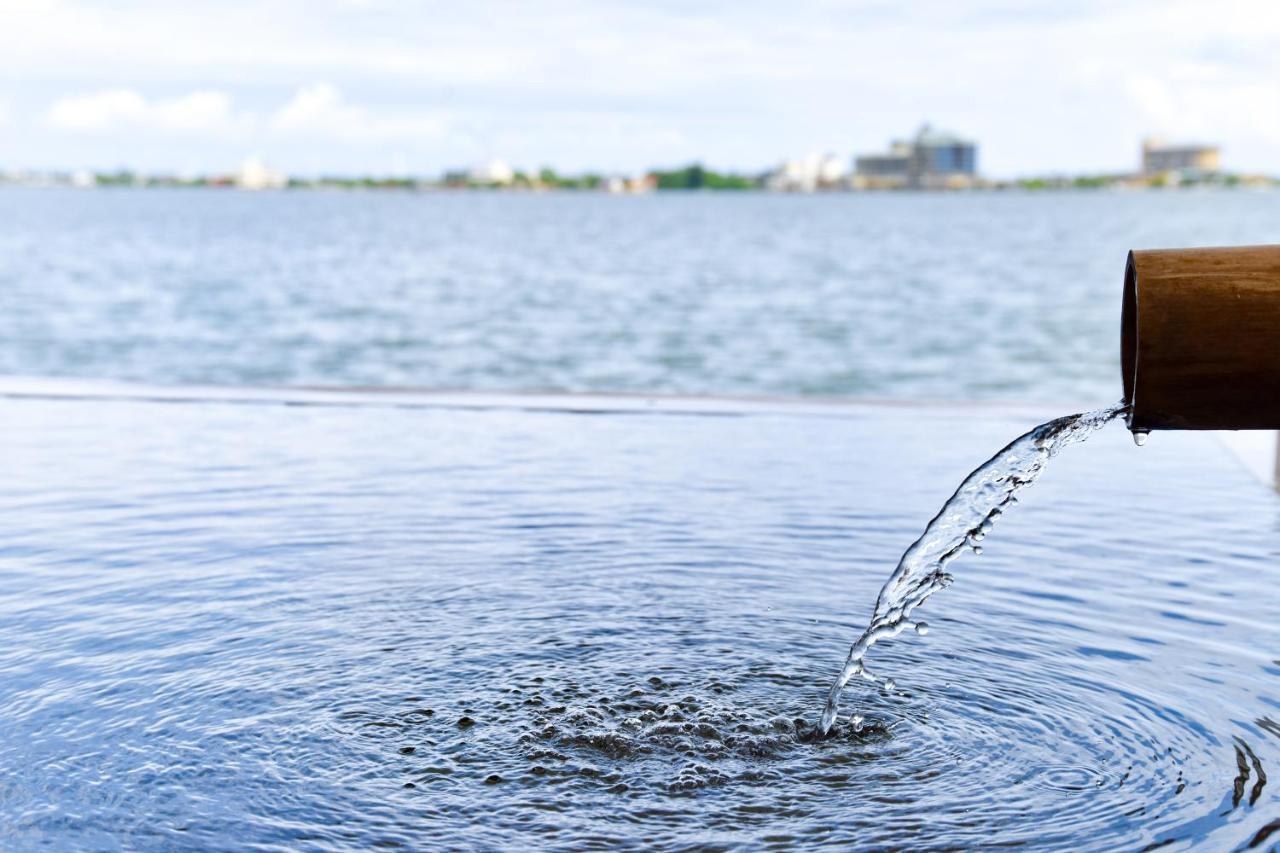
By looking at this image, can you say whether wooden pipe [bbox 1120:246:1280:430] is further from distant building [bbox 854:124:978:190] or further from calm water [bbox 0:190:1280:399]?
distant building [bbox 854:124:978:190]

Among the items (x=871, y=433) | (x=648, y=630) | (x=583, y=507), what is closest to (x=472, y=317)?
(x=871, y=433)

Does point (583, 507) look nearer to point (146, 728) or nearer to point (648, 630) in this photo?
point (648, 630)

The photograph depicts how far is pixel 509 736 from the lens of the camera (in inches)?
172

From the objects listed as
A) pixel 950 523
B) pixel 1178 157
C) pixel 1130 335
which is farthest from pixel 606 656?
pixel 1178 157

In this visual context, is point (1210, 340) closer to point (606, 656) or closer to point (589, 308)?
point (606, 656)

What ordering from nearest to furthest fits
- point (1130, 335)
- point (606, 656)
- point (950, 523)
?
1. point (1130, 335)
2. point (606, 656)
3. point (950, 523)

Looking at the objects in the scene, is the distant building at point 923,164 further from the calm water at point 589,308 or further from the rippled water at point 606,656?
the rippled water at point 606,656

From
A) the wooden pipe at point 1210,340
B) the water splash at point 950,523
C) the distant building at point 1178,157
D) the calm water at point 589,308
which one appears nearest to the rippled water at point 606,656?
the water splash at point 950,523

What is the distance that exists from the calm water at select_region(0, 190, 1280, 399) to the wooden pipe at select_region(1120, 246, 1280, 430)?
36.1 ft

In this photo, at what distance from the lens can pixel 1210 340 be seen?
3963 mm

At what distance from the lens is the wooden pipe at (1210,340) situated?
394cm

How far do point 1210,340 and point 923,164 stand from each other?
485 feet

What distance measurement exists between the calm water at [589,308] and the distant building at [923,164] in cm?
6172

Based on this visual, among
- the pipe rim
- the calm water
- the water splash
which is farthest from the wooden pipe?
the calm water
